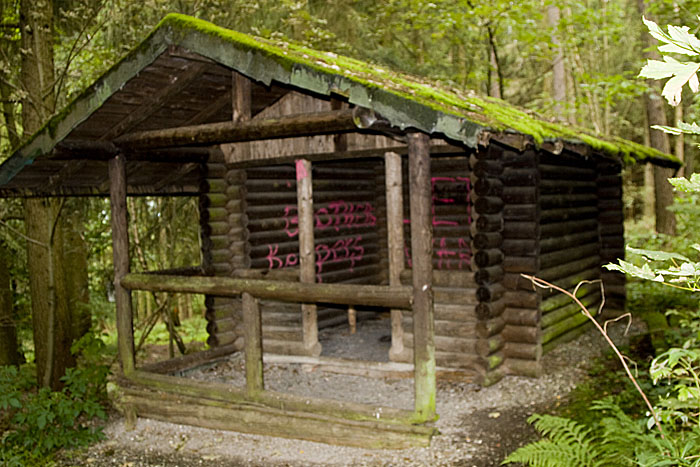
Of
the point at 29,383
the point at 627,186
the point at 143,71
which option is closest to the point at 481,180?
the point at 143,71

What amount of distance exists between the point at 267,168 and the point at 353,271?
104 inches

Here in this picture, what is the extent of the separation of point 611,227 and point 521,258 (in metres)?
4.19

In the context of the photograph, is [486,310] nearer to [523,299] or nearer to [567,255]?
[523,299]

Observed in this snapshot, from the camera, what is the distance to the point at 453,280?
887 centimetres

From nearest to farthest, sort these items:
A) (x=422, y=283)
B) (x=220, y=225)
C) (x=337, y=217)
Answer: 1. (x=422, y=283)
2. (x=220, y=225)
3. (x=337, y=217)

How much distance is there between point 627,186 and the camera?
90.9 feet

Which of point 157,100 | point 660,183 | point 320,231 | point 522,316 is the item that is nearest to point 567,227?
point 522,316

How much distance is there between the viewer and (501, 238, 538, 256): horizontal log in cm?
860

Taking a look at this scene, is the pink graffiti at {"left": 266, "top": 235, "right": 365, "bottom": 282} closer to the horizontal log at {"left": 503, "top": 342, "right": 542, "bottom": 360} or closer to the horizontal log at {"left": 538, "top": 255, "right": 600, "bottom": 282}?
the horizontal log at {"left": 503, "top": 342, "right": 542, "bottom": 360}

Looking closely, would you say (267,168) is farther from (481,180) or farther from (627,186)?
(627,186)

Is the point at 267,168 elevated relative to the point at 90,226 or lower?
elevated

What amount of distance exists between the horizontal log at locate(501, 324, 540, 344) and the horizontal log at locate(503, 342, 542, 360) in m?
0.06

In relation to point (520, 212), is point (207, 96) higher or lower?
higher

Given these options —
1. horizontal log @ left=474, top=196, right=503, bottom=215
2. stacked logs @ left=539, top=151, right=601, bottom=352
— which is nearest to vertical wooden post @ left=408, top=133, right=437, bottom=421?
horizontal log @ left=474, top=196, right=503, bottom=215
